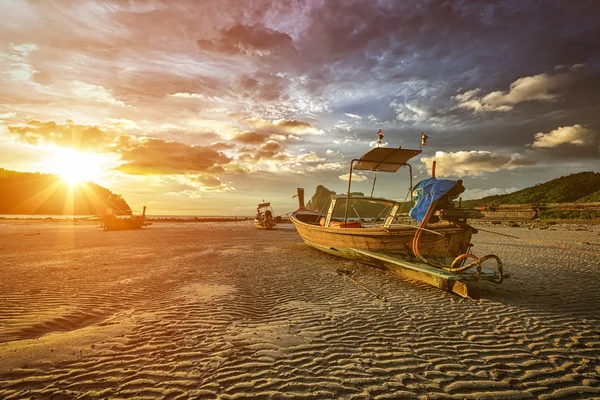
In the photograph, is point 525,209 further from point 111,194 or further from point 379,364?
point 111,194

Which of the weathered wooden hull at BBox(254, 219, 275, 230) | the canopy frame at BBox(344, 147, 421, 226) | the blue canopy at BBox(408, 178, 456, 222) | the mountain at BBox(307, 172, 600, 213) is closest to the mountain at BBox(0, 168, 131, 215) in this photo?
the weathered wooden hull at BBox(254, 219, 275, 230)

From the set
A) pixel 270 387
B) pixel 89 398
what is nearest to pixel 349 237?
pixel 270 387

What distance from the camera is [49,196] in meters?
106

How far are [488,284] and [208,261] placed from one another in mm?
10879

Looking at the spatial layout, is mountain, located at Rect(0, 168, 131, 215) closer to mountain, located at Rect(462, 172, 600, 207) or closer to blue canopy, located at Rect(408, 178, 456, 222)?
blue canopy, located at Rect(408, 178, 456, 222)

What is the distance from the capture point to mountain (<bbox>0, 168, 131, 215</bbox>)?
91812 millimetres

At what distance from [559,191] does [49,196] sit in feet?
488

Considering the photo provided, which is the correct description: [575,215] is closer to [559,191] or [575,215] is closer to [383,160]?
[559,191]

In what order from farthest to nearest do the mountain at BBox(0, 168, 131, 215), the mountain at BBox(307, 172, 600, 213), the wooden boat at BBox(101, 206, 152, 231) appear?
the mountain at BBox(0, 168, 131, 215) < the mountain at BBox(307, 172, 600, 213) < the wooden boat at BBox(101, 206, 152, 231)

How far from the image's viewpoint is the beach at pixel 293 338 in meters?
3.59

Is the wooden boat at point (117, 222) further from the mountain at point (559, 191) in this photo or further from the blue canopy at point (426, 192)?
the mountain at point (559, 191)

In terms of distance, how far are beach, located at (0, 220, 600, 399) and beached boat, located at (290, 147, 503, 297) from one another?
585mm

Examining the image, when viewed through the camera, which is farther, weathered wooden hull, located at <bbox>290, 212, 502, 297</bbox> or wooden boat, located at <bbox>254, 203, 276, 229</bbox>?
wooden boat, located at <bbox>254, 203, 276, 229</bbox>

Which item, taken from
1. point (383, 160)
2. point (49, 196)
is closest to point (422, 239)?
point (383, 160)
